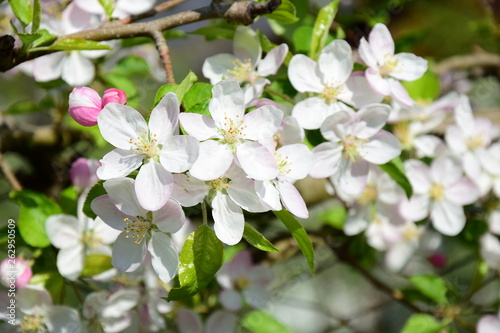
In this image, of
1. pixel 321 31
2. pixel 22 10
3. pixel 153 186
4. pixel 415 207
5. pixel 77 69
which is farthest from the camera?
pixel 415 207

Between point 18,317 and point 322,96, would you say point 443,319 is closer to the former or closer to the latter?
point 322,96

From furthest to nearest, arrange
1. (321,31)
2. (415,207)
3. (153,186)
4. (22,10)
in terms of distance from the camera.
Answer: (415,207) → (321,31) → (22,10) → (153,186)

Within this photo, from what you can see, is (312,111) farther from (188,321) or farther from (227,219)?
(188,321)

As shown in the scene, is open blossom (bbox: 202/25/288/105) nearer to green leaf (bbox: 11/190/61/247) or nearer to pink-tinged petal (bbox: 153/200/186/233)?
pink-tinged petal (bbox: 153/200/186/233)

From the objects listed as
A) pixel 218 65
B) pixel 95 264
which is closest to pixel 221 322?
pixel 95 264

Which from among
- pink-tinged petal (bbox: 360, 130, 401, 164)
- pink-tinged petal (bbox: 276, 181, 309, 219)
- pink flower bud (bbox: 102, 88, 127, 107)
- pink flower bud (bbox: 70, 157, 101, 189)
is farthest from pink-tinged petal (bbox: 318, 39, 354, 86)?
pink flower bud (bbox: 70, 157, 101, 189)

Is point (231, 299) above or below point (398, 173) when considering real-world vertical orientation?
below
